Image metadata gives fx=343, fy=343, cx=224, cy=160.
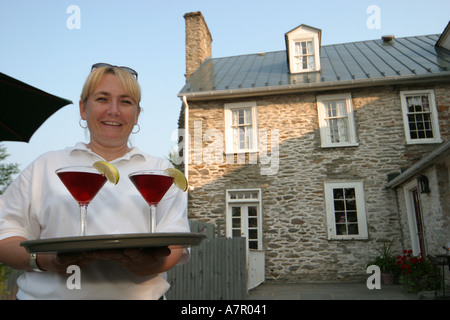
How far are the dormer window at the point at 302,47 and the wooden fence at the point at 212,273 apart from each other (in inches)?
280

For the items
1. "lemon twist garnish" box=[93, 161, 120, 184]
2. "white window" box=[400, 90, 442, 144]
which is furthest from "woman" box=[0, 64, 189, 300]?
"white window" box=[400, 90, 442, 144]

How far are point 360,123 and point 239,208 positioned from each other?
4411 millimetres

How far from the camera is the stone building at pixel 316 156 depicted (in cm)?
955

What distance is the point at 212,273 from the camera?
7.08 meters

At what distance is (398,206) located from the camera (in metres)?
9.41

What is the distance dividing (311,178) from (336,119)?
2046 mm

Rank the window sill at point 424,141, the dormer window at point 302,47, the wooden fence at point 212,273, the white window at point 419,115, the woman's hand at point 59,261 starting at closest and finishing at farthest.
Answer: the woman's hand at point 59,261, the wooden fence at point 212,273, the window sill at point 424,141, the white window at point 419,115, the dormer window at point 302,47

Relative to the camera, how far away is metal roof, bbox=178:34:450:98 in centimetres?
1029

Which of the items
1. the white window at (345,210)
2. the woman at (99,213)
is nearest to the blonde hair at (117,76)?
the woman at (99,213)

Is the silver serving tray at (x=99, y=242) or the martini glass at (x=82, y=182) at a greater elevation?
the martini glass at (x=82, y=182)

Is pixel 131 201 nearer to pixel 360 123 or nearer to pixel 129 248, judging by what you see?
pixel 129 248

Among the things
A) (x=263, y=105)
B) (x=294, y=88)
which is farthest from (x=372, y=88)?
(x=263, y=105)

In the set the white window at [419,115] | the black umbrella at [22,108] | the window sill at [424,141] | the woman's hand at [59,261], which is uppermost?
the white window at [419,115]

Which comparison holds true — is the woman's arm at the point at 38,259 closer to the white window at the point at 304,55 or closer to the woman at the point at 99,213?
the woman at the point at 99,213
